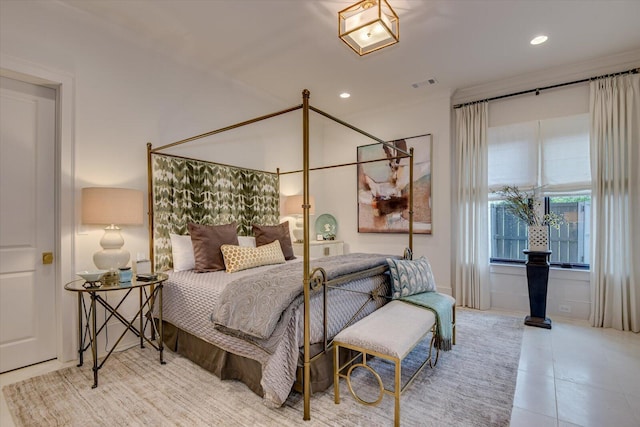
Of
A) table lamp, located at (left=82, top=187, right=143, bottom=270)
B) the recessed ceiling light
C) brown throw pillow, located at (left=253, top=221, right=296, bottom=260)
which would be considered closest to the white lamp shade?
table lamp, located at (left=82, top=187, right=143, bottom=270)

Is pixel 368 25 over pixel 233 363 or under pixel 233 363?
over

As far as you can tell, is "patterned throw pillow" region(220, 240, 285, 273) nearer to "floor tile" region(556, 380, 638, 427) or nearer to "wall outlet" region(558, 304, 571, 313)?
"floor tile" region(556, 380, 638, 427)

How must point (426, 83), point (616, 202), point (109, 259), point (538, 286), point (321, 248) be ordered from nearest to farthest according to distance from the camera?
1. point (109, 259)
2. point (616, 202)
3. point (538, 286)
4. point (426, 83)
5. point (321, 248)

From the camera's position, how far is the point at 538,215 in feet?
12.4

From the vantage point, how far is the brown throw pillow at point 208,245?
2.93m

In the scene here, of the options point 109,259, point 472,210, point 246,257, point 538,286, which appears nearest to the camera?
point 109,259

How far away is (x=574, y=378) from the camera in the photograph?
233 cm

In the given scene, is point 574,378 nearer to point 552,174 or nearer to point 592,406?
point 592,406

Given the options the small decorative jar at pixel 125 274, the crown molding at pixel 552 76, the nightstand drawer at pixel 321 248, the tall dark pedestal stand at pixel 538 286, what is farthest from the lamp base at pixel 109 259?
the crown molding at pixel 552 76

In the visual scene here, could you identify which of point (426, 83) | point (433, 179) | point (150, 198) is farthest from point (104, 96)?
point (433, 179)

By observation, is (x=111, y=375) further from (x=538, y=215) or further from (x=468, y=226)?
(x=538, y=215)

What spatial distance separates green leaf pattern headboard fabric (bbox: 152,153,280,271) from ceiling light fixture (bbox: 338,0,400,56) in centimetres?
208

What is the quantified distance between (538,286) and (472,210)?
3.85 ft

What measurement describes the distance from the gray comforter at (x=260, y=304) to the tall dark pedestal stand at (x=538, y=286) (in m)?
2.56
